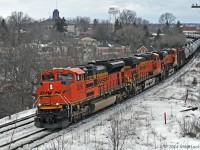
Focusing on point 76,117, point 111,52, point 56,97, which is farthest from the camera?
point 111,52

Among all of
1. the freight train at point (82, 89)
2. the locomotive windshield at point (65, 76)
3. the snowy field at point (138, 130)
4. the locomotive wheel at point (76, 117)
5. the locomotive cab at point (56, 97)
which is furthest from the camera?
the locomotive wheel at point (76, 117)

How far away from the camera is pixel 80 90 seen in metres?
18.5

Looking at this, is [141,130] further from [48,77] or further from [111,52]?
[111,52]

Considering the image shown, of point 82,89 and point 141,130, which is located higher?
point 82,89

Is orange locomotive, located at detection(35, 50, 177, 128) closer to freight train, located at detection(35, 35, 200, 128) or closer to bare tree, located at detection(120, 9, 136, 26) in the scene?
freight train, located at detection(35, 35, 200, 128)

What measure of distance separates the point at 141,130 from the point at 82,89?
13.8ft

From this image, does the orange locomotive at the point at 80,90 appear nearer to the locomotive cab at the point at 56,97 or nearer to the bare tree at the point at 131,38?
the locomotive cab at the point at 56,97

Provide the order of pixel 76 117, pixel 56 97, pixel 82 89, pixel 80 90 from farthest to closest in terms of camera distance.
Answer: pixel 82 89, pixel 80 90, pixel 76 117, pixel 56 97

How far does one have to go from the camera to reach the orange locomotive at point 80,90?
55.9 feet

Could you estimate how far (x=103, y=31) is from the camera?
14662cm

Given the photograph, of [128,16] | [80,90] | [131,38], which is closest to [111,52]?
[131,38]

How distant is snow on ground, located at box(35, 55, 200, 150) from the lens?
14039 millimetres

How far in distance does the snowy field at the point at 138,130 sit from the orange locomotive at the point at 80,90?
2.37ft

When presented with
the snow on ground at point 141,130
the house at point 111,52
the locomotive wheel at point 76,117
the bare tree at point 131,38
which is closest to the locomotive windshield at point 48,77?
the locomotive wheel at point 76,117
